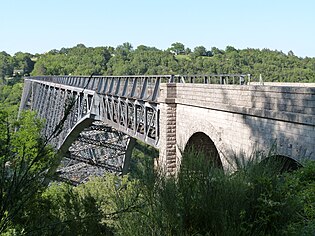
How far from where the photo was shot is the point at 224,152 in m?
9.77

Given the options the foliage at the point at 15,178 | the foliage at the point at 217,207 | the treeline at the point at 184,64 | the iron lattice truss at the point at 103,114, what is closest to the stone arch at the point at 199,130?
the iron lattice truss at the point at 103,114

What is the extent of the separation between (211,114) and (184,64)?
2105 inches

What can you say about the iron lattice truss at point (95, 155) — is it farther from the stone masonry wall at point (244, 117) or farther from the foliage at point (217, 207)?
the foliage at point (217, 207)

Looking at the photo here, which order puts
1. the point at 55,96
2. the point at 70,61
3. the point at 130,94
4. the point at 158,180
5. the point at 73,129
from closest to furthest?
the point at 158,180 → the point at 130,94 → the point at 73,129 → the point at 55,96 → the point at 70,61

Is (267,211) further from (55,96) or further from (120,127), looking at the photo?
(55,96)

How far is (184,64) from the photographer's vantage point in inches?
2490

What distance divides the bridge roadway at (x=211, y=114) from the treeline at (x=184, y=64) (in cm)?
1992

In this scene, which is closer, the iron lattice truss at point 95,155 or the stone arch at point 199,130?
the stone arch at point 199,130

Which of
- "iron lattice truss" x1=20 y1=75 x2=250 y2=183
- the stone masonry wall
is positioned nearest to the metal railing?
"iron lattice truss" x1=20 y1=75 x2=250 y2=183

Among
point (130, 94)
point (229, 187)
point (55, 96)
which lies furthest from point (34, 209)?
point (55, 96)

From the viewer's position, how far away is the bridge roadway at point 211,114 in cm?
727

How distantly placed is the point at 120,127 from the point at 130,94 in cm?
188

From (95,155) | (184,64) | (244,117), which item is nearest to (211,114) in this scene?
(244,117)

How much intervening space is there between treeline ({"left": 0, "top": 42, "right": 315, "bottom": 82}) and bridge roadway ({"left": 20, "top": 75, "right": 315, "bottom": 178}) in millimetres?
19918
